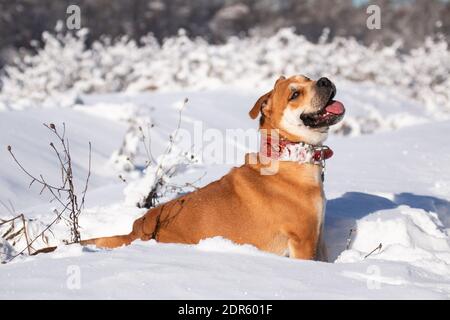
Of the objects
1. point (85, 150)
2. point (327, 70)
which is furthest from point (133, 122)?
point (327, 70)

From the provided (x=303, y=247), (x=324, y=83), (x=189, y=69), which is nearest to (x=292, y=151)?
(x=324, y=83)

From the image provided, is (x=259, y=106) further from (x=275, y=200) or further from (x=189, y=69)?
(x=189, y=69)

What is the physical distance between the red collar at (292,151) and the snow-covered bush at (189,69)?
A: 10.5 m

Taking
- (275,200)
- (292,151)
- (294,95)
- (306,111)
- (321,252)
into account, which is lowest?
(321,252)

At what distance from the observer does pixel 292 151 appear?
4105 millimetres

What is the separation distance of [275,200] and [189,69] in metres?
13.1

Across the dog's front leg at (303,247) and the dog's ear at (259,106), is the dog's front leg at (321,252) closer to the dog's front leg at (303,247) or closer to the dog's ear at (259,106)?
the dog's front leg at (303,247)

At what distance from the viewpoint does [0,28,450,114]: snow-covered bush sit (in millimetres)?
15859

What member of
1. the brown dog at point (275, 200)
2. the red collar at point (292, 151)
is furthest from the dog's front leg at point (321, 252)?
the red collar at point (292, 151)

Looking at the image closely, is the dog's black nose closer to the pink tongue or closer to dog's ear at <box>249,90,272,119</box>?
the pink tongue

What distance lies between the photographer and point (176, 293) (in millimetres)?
2645

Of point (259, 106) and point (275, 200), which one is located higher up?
point (259, 106)

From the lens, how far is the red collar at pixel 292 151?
4094 mm

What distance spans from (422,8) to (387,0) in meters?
4.20
